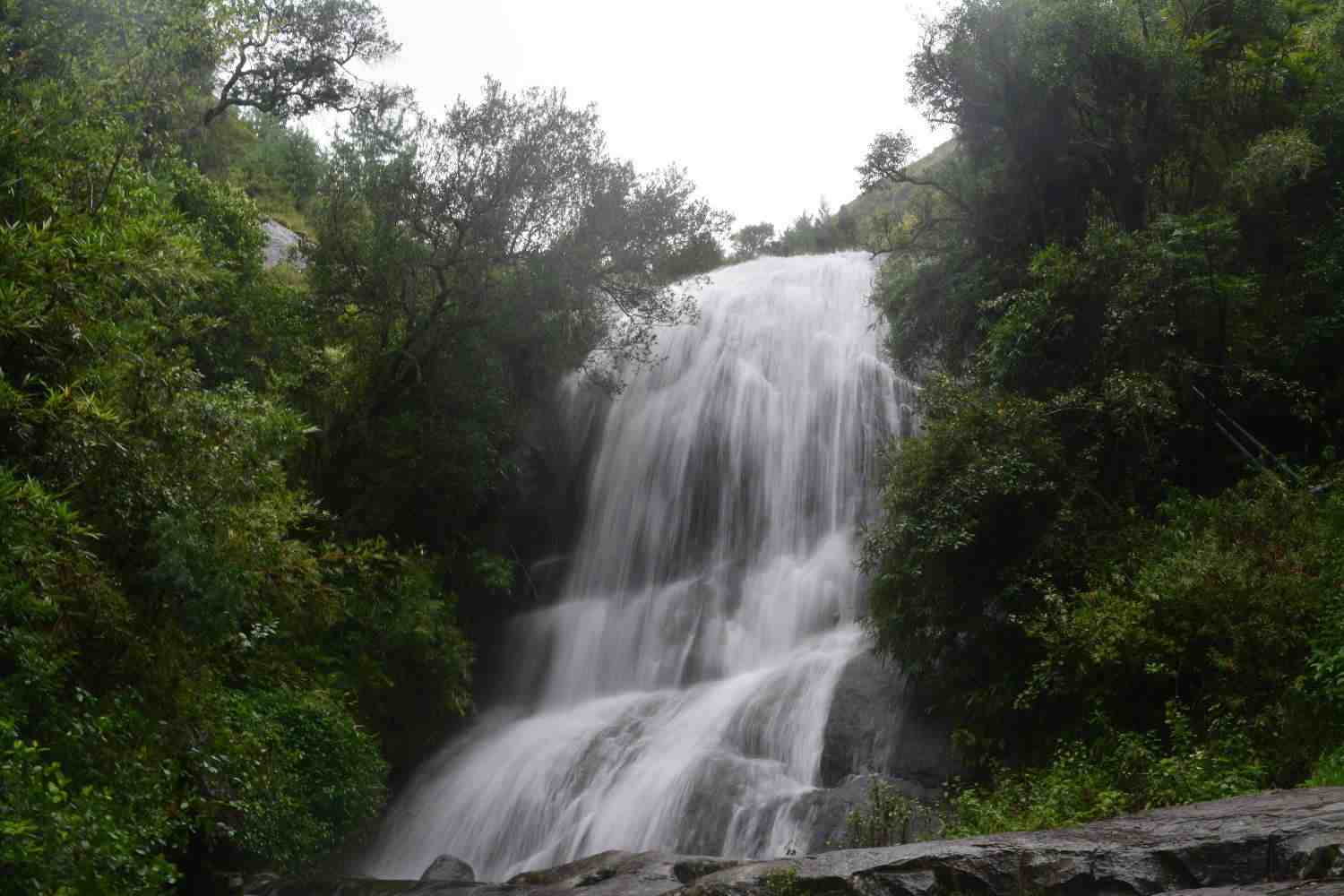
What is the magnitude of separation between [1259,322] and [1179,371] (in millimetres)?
1823

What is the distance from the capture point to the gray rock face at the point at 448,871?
12461 mm

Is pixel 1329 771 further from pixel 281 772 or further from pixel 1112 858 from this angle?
pixel 281 772

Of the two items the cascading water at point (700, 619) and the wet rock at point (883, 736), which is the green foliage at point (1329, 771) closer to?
the wet rock at point (883, 736)

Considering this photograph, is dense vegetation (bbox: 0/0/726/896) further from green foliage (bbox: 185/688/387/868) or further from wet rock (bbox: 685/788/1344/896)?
wet rock (bbox: 685/788/1344/896)

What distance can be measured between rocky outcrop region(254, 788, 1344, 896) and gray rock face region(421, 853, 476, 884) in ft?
13.5

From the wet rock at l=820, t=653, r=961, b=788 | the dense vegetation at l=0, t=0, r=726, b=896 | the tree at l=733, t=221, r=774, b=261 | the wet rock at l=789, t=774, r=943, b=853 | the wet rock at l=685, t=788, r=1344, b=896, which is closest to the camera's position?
the wet rock at l=685, t=788, r=1344, b=896

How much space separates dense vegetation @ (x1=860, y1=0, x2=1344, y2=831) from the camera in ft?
35.2

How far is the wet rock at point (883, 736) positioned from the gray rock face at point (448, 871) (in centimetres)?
469

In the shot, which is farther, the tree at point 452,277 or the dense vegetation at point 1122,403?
the tree at point 452,277

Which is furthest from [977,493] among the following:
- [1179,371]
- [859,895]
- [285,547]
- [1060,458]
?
[285,547]

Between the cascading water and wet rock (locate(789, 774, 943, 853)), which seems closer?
wet rock (locate(789, 774, 943, 853))

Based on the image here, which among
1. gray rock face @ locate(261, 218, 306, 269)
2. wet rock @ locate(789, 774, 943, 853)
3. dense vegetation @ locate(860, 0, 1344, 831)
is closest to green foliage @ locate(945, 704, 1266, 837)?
dense vegetation @ locate(860, 0, 1344, 831)

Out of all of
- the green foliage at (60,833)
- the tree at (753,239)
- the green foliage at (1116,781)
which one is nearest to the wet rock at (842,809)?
the green foliage at (1116,781)

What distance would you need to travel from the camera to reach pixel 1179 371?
46.9 ft
